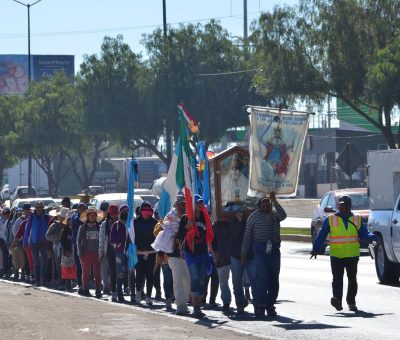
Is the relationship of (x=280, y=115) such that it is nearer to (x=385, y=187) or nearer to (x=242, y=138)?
(x=385, y=187)

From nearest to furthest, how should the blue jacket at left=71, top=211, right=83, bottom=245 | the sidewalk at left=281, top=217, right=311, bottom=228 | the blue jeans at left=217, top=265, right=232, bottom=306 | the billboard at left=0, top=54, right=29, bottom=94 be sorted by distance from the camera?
the blue jeans at left=217, top=265, right=232, bottom=306 → the blue jacket at left=71, top=211, right=83, bottom=245 → the sidewalk at left=281, top=217, right=311, bottom=228 → the billboard at left=0, top=54, right=29, bottom=94

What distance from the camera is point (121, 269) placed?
20.5 metres

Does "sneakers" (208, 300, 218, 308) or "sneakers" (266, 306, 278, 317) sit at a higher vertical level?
"sneakers" (266, 306, 278, 317)

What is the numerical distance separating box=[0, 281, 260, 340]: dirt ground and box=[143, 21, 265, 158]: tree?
41.1 metres

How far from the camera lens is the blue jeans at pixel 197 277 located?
17.2 metres

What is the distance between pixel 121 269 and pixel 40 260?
4.84 m

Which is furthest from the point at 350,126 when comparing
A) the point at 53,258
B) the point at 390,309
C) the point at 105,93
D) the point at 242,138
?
the point at 390,309

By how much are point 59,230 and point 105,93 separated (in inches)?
1610

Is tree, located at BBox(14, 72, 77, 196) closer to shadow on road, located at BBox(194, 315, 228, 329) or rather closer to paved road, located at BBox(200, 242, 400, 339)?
paved road, located at BBox(200, 242, 400, 339)

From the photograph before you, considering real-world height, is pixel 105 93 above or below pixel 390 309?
above

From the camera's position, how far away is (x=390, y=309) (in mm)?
17375

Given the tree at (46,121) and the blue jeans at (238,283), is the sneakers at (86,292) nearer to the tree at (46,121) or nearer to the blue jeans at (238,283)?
the blue jeans at (238,283)

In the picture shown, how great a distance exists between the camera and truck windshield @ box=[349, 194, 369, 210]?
33031mm

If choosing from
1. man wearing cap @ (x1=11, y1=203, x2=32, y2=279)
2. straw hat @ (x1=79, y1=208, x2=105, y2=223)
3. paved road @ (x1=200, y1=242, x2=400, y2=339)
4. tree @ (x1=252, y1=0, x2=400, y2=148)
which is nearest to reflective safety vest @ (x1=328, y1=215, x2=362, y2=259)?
paved road @ (x1=200, y1=242, x2=400, y2=339)
